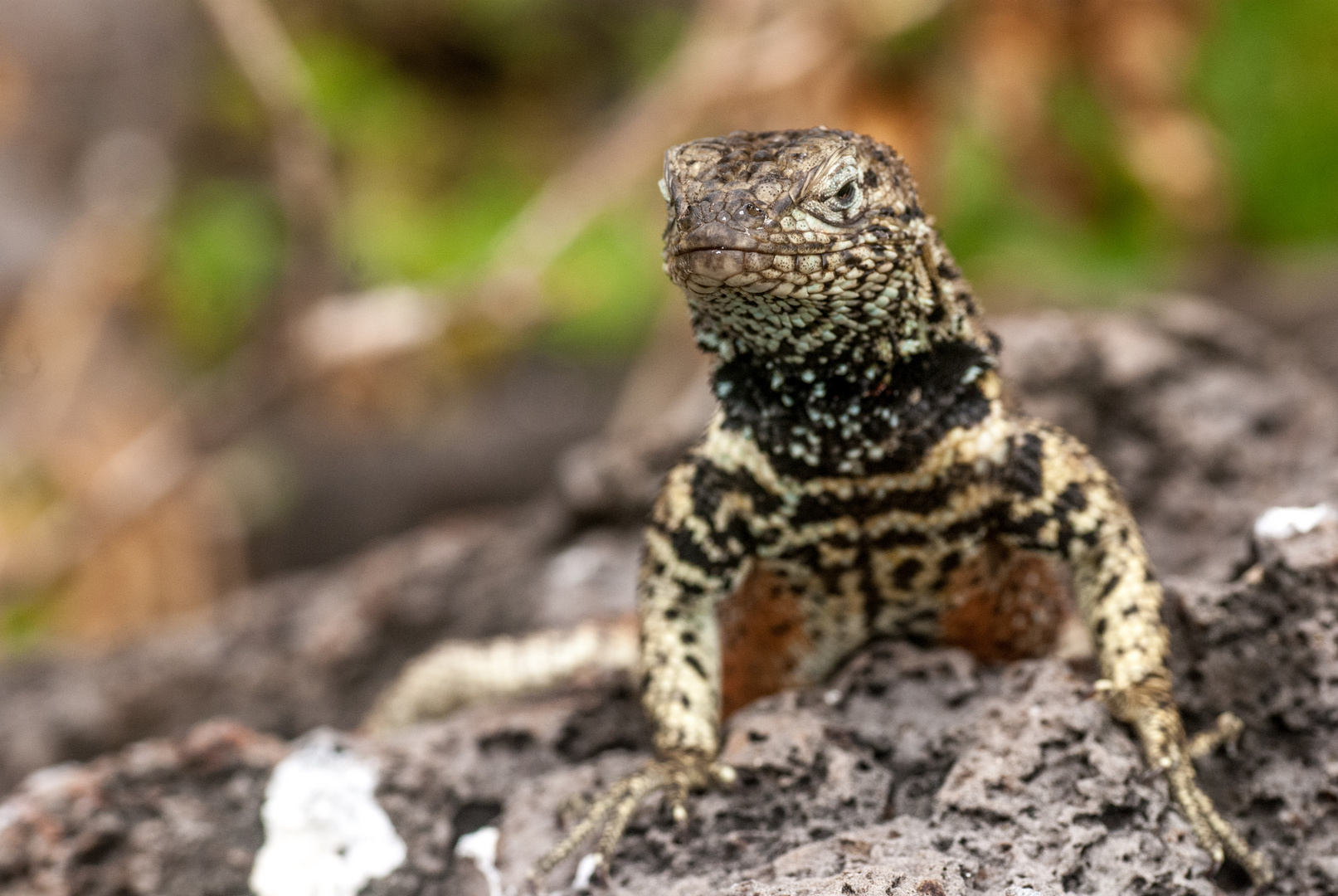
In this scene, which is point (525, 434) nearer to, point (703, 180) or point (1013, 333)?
point (1013, 333)

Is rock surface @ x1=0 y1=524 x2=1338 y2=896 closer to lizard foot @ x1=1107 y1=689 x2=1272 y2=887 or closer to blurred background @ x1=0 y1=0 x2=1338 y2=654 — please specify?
lizard foot @ x1=1107 y1=689 x2=1272 y2=887

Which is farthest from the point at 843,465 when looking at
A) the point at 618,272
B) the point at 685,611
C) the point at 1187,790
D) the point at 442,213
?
the point at 442,213

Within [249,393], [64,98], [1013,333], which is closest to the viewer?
[1013,333]

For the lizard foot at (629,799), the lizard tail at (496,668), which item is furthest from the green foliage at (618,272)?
the lizard foot at (629,799)

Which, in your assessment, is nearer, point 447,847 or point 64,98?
point 447,847

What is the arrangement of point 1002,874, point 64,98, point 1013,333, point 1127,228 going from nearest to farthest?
point 1002,874 < point 1013,333 < point 1127,228 < point 64,98

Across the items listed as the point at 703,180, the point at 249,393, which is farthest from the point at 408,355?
the point at 703,180

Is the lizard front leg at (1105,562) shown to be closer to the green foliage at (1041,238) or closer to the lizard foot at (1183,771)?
the lizard foot at (1183,771)

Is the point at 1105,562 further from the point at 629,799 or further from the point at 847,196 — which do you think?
the point at 629,799
